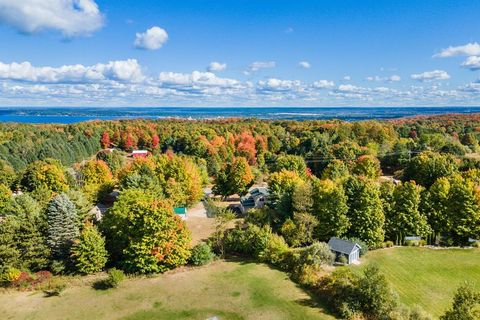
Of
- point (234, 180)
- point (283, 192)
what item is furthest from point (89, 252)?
point (234, 180)

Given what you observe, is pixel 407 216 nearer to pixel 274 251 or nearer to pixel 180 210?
pixel 274 251

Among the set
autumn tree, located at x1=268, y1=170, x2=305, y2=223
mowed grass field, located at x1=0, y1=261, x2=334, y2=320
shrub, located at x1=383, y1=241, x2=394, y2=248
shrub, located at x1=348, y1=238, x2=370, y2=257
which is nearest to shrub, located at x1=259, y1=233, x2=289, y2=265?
mowed grass field, located at x1=0, y1=261, x2=334, y2=320

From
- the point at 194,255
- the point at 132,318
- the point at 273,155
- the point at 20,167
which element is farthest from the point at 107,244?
the point at 273,155

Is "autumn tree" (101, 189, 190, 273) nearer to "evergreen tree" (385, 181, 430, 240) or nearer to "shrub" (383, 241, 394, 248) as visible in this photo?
"shrub" (383, 241, 394, 248)

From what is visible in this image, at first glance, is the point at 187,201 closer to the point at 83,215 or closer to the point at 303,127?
the point at 83,215

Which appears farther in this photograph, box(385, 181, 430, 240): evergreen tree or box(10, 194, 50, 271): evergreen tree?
box(385, 181, 430, 240): evergreen tree
